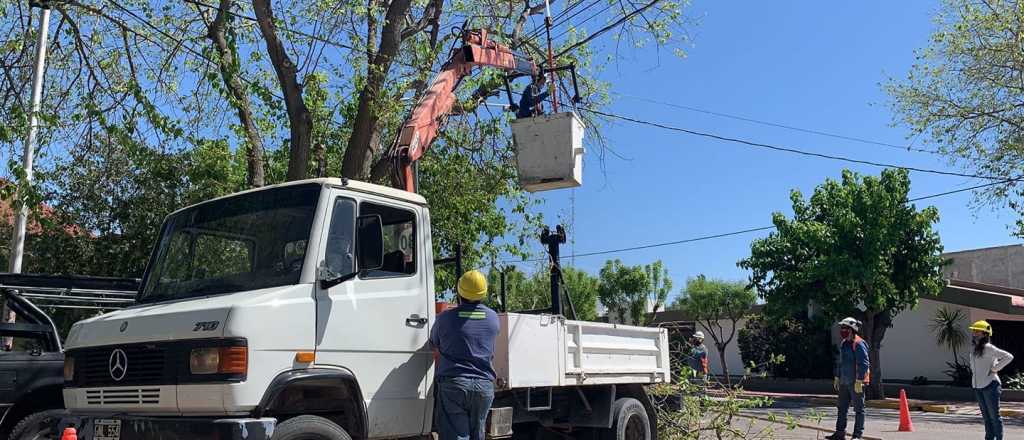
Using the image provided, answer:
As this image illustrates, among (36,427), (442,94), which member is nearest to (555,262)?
(442,94)

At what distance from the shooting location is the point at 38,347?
28.2 feet

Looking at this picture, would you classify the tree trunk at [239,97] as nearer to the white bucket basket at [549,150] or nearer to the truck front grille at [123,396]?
the white bucket basket at [549,150]

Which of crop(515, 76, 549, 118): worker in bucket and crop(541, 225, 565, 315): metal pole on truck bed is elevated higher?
crop(515, 76, 549, 118): worker in bucket

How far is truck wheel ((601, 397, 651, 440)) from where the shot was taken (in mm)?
8125

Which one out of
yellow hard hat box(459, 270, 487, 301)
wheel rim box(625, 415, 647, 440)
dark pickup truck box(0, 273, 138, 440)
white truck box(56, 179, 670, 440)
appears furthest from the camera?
wheel rim box(625, 415, 647, 440)

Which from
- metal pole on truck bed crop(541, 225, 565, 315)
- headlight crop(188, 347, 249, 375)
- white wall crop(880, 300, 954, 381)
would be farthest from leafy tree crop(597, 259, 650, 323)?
headlight crop(188, 347, 249, 375)

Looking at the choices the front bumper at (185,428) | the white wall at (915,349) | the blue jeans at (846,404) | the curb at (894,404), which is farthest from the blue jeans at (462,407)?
the white wall at (915,349)

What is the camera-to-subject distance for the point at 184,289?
602 centimetres

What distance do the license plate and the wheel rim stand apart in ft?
15.2

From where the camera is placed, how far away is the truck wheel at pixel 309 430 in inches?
206

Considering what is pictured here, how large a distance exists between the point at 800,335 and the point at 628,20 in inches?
733

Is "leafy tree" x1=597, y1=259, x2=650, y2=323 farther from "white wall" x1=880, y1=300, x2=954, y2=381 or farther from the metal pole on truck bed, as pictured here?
the metal pole on truck bed

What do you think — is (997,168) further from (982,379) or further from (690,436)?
(690,436)

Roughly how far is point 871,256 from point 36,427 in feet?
65.1
